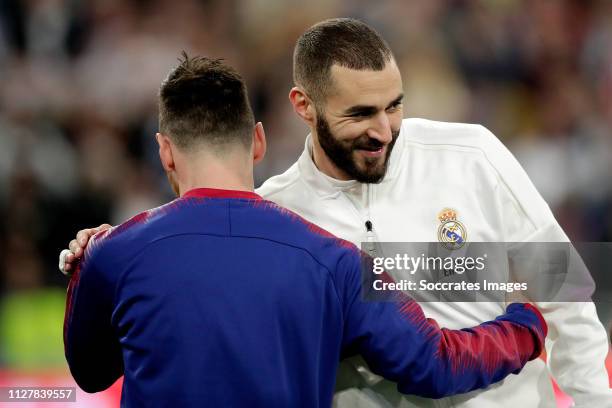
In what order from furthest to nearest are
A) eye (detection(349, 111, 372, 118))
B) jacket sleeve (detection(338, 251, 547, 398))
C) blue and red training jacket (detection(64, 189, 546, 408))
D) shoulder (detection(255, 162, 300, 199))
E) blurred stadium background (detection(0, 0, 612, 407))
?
blurred stadium background (detection(0, 0, 612, 407)) < shoulder (detection(255, 162, 300, 199)) < eye (detection(349, 111, 372, 118)) < jacket sleeve (detection(338, 251, 547, 398)) < blue and red training jacket (detection(64, 189, 546, 408))

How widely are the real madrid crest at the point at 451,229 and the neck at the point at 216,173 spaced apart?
24.2 inches

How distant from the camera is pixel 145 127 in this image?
242 inches

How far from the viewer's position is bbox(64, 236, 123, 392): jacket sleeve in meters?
2.14

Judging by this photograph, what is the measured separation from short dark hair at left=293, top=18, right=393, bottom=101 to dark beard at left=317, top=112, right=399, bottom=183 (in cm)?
14

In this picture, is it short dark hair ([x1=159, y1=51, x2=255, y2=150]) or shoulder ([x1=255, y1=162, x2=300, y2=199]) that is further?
shoulder ([x1=255, y1=162, x2=300, y2=199])

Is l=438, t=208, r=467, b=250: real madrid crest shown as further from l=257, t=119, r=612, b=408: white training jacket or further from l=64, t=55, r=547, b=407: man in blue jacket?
l=64, t=55, r=547, b=407: man in blue jacket

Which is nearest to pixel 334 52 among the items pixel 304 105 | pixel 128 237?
pixel 304 105

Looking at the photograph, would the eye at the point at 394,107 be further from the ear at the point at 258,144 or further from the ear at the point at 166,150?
the ear at the point at 166,150

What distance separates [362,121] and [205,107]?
544 millimetres

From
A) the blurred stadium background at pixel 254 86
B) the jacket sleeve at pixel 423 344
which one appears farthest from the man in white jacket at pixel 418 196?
the blurred stadium background at pixel 254 86

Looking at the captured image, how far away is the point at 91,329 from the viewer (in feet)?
7.19

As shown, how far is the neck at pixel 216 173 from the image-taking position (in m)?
2.15

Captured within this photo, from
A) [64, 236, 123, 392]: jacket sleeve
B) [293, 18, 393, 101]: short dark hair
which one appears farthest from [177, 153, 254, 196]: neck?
[293, 18, 393, 101]: short dark hair

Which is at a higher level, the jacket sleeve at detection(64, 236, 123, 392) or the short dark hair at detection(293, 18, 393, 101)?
the short dark hair at detection(293, 18, 393, 101)
